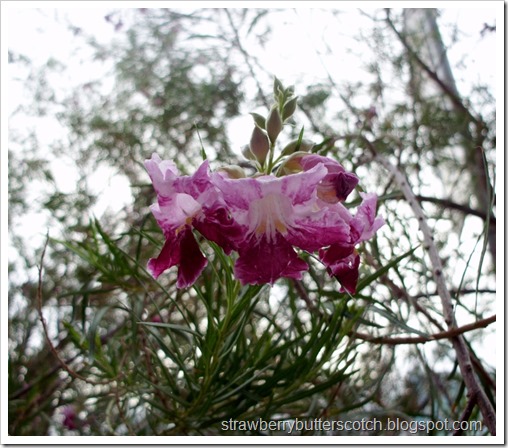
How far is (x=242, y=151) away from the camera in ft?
1.54

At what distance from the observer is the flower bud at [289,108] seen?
0.49 meters

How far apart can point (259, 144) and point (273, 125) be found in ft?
0.09

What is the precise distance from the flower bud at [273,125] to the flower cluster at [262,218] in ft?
0.15

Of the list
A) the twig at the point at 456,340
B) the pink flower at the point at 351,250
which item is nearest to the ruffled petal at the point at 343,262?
the pink flower at the point at 351,250

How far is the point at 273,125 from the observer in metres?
0.47

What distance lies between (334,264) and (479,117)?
35.7 inches

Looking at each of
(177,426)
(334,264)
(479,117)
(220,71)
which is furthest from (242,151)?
(220,71)

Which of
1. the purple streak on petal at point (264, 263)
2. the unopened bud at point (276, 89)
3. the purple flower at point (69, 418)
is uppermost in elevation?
the unopened bud at point (276, 89)

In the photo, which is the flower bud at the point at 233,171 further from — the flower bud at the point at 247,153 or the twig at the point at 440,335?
the twig at the point at 440,335

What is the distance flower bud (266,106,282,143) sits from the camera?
47 cm

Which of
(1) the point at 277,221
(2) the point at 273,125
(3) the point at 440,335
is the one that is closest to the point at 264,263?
(1) the point at 277,221

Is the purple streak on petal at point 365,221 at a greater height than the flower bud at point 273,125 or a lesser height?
lesser

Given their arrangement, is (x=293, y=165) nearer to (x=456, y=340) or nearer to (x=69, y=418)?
(x=456, y=340)

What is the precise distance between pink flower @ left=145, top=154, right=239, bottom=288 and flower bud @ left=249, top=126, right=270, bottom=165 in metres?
0.08
